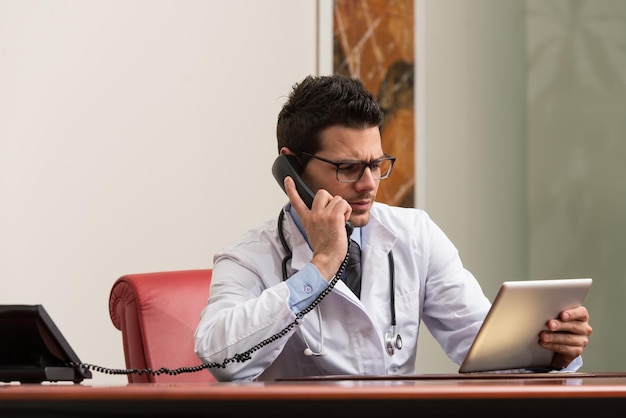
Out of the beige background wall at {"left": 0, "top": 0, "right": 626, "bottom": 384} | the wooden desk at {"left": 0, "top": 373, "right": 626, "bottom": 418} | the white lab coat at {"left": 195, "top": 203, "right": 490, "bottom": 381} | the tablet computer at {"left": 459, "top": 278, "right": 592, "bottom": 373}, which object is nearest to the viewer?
the wooden desk at {"left": 0, "top": 373, "right": 626, "bottom": 418}

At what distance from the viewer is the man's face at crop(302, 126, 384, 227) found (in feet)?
7.47

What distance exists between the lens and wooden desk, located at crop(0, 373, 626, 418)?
1.07 m

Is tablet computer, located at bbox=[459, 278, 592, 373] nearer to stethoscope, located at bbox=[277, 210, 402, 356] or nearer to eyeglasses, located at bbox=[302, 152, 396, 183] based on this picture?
stethoscope, located at bbox=[277, 210, 402, 356]

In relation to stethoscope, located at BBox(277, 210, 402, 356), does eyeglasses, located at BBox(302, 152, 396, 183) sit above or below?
above

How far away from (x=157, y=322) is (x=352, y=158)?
639mm

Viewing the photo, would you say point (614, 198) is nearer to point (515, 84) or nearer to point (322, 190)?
point (515, 84)

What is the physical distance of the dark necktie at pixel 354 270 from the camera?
7.56 ft

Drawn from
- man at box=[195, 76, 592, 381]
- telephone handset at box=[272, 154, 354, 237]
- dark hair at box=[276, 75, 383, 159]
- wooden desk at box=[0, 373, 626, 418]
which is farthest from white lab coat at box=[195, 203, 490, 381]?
wooden desk at box=[0, 373, 626, 418]

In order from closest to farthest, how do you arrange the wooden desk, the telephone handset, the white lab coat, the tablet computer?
the wooden desk → the tablet computer → the white lab coat → the telephone handset

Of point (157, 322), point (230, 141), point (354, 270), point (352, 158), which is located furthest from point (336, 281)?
point (230, 141)

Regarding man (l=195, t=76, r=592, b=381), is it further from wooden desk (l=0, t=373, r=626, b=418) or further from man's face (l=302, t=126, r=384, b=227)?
wooden desk (l=0, t=373, r=626, b=418)

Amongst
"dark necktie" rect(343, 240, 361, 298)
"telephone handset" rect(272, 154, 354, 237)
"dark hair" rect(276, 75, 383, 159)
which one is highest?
"dark hair" rect(276, 75, 383, 159)

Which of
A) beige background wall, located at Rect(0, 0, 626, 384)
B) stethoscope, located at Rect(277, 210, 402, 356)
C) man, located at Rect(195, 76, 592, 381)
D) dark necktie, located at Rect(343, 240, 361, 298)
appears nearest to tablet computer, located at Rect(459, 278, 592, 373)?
man, located at Rect(195, 76, 592, 381)

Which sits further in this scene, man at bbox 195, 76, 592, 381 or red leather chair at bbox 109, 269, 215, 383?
red leather chair at bbox 109, 269, 215, 383
